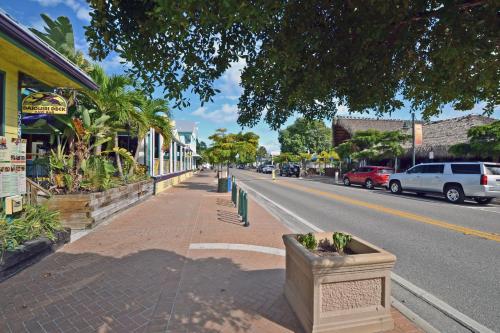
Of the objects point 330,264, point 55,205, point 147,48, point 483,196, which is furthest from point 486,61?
point 483,196

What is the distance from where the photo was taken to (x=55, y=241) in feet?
18.9

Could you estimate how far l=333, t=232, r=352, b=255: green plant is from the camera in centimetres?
372

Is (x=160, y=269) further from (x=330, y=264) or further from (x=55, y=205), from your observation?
(x=55, y=205)

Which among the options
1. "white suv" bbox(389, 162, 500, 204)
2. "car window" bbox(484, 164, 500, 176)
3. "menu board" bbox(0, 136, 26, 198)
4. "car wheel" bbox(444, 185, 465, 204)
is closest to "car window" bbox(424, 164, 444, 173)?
"white suv" bbox(389, 162, 500, 204)

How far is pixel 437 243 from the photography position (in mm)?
6840

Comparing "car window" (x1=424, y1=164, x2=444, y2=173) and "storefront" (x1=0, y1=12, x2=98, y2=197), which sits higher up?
"storefront" (x1=0, y1=12, x2=98, y2=197)

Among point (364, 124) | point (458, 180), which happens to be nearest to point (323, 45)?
point (458, 180)

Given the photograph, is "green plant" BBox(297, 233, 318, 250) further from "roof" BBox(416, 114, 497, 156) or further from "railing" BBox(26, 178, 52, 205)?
"roof" BBox(416, 114, 497, 156)

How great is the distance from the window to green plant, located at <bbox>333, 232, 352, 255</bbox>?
508 inches

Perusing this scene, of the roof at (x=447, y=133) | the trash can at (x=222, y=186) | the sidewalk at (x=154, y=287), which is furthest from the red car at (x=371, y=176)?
the sidewalk at (x=154, y=287)

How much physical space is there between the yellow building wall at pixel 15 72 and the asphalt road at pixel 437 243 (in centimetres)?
715

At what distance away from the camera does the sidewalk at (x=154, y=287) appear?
130 inches

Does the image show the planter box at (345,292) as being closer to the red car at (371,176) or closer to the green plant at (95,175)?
the green plant at (95,175)

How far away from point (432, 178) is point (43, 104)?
1666cm
